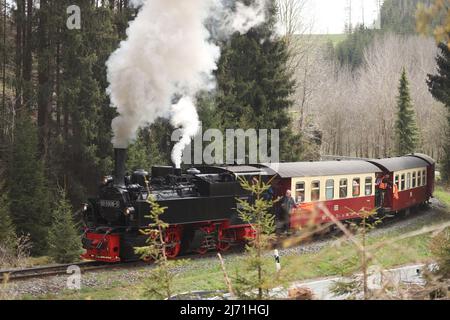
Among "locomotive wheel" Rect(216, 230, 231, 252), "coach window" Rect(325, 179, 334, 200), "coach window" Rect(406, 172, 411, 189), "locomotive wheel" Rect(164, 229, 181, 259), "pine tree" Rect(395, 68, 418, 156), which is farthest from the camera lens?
"pine tree" Rect(395, 68, 418, 156)

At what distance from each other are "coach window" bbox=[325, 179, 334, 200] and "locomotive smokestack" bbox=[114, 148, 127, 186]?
7.59m

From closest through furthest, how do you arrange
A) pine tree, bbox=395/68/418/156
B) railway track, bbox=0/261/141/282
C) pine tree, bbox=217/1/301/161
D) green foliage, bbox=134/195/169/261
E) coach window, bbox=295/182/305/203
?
green foliage, bbox=134/195/169/261 < railway track, bbox=0/261/141/282 < coach window, bbox=295/182/305/203 < pine tree, bbox=217/1/301/161 < pine tree, bbox=395/68/418/156

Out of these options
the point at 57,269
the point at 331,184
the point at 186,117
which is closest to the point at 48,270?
the point at 57,269

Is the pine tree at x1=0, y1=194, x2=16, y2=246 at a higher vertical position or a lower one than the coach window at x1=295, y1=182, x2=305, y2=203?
lower

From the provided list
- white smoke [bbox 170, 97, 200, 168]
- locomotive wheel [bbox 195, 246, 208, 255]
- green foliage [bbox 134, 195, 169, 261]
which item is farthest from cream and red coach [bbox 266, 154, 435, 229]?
green foliage [bbox 134, 195, 169, 261]

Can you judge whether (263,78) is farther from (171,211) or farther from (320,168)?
(171,211)

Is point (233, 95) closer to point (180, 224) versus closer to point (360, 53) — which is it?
point (180, 224)

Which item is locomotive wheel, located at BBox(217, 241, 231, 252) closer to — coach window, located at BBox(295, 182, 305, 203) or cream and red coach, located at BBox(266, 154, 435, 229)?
cream and red coach, located at BBox(266, 154, 435, 229)

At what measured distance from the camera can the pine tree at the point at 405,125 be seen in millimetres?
43688

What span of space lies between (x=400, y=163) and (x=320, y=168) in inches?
233

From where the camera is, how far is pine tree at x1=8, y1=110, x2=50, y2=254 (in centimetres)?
1973

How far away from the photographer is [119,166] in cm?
1356
